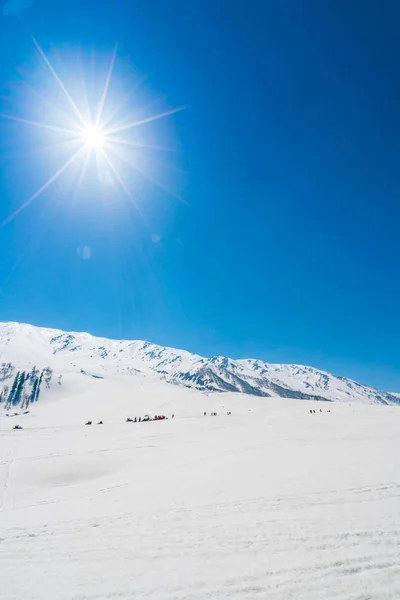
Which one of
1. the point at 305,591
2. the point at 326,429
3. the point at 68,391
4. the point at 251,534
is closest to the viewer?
the point at 305,591

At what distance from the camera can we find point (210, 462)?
52.3ft

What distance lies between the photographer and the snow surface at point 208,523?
20.4 feet

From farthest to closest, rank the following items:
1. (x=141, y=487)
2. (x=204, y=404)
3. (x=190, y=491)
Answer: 1. (x=204, y=404)
2. (x=141, y=487)
3. (x=190, y=491)

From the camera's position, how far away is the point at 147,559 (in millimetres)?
7184

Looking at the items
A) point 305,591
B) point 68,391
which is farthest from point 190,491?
point 68,391

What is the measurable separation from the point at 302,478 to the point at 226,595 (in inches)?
297

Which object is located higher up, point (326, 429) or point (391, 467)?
point (326, 429)

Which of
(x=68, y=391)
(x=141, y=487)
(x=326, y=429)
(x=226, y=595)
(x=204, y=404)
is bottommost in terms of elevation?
(x=226, y=595)

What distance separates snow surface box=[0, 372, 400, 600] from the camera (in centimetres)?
621

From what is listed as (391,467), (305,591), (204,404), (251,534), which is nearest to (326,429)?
(391,467)

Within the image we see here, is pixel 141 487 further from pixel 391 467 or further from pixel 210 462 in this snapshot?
pixel 391 467

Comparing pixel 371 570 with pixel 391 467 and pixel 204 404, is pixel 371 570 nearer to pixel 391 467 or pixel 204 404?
pixel 391 467

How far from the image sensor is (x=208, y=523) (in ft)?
28.8

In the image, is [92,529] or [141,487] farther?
[141,487]
